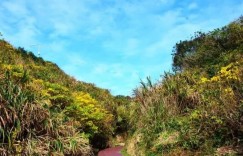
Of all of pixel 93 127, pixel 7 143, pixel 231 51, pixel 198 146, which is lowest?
pixel 198 146

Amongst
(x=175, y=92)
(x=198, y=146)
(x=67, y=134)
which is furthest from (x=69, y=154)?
(x=175, y=92)

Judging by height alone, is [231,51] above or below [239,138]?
above

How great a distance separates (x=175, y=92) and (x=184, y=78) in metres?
2.14

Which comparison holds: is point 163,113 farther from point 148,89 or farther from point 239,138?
point 239,138

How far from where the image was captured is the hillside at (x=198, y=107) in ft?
43.5

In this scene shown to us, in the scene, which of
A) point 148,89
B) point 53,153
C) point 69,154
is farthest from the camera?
point 148,89

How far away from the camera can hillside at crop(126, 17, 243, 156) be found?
43.5 ft

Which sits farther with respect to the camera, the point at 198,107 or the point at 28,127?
the point at 198,107

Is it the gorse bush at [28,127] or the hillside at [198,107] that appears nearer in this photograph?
the hillside at [198,107]

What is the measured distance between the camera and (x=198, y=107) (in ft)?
55.2

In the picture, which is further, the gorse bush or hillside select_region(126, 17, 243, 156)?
the gorse bush

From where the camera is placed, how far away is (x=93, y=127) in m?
26.2

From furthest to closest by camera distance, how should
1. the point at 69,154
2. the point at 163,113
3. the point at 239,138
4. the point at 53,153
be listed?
the point at 163,113 → the point at 69,154 → the point at 53,153 → the point at 239,138

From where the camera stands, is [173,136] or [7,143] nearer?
[7,143]
